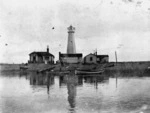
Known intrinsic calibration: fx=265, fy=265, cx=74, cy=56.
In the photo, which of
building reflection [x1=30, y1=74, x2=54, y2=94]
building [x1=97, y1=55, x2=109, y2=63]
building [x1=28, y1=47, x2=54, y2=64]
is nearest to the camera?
building reflection [x1=30, y1=74, x2=54, y2=94]

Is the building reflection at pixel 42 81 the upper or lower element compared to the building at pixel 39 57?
lower

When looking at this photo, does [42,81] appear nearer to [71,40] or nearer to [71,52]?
[71,52]

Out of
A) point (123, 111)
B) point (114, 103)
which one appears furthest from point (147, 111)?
point (114, 103)

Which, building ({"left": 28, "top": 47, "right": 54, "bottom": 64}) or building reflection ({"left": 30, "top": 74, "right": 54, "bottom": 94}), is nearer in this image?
building reflection ({"left": 30, "top": 74, "right": 54, "bottom": 94})

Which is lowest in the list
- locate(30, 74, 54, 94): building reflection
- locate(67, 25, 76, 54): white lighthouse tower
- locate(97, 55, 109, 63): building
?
locate(30, 74, 54, 94): building reflection

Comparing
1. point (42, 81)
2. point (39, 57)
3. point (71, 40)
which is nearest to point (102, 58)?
point (71, 40)

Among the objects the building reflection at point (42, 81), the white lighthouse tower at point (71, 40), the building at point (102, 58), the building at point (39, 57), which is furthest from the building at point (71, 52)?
the building reflection at point (42, 81)

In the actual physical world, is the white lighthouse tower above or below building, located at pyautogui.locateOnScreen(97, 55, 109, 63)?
above

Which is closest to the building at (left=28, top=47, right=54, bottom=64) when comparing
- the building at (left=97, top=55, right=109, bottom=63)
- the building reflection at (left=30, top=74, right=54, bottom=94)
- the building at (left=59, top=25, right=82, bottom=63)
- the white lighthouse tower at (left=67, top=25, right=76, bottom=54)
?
the building at (left=59, top=25, right=82, bottom=63)

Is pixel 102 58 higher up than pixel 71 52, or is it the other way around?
pixel 71 52

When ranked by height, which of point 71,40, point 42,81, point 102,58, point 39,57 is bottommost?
→ point 42,81

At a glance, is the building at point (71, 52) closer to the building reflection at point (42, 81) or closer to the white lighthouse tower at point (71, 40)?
the white lighthouse tower at point (71, 40)

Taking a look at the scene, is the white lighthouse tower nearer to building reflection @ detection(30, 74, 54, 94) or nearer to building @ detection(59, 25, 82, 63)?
building @ detection(59, 25, 82, 63)
